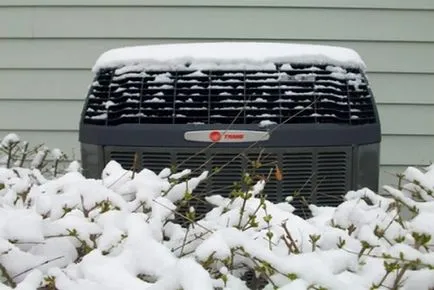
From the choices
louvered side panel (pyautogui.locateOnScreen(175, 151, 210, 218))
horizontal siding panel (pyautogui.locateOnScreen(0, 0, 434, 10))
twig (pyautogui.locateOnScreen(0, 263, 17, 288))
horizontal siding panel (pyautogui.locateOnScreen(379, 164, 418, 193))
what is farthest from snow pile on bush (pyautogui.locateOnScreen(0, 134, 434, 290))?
horizontal siding panel (pyautogui.locateOnScreen(0, 0, 434, 10))

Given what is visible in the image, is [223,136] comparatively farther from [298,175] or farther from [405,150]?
[405,150]

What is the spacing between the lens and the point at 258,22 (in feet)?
14.3

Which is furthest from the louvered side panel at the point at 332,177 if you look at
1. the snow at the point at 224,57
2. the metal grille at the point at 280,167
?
the snow at the point at 224,57

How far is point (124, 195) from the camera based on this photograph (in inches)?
72.0

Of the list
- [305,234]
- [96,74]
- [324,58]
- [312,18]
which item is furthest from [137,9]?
[305,234]

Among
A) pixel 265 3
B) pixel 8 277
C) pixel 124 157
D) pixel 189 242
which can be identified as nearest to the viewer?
pixel 8 277

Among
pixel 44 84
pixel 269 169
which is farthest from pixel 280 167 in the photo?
pixel 44 84

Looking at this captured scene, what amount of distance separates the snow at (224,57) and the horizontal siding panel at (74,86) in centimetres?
180

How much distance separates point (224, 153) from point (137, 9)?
2273 mm

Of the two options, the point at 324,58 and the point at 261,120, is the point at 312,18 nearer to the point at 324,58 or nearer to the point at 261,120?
the point at 324,58

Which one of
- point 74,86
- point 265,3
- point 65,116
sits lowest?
point 65,116

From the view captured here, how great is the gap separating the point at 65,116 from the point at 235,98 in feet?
7.71

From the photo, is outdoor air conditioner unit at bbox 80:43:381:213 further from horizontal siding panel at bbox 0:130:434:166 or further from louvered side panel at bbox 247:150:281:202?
horizontal siding panel at bbox 0:130:434:166

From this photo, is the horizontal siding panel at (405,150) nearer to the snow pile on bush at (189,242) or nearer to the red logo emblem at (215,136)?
the red logo emblem at (215,136)
